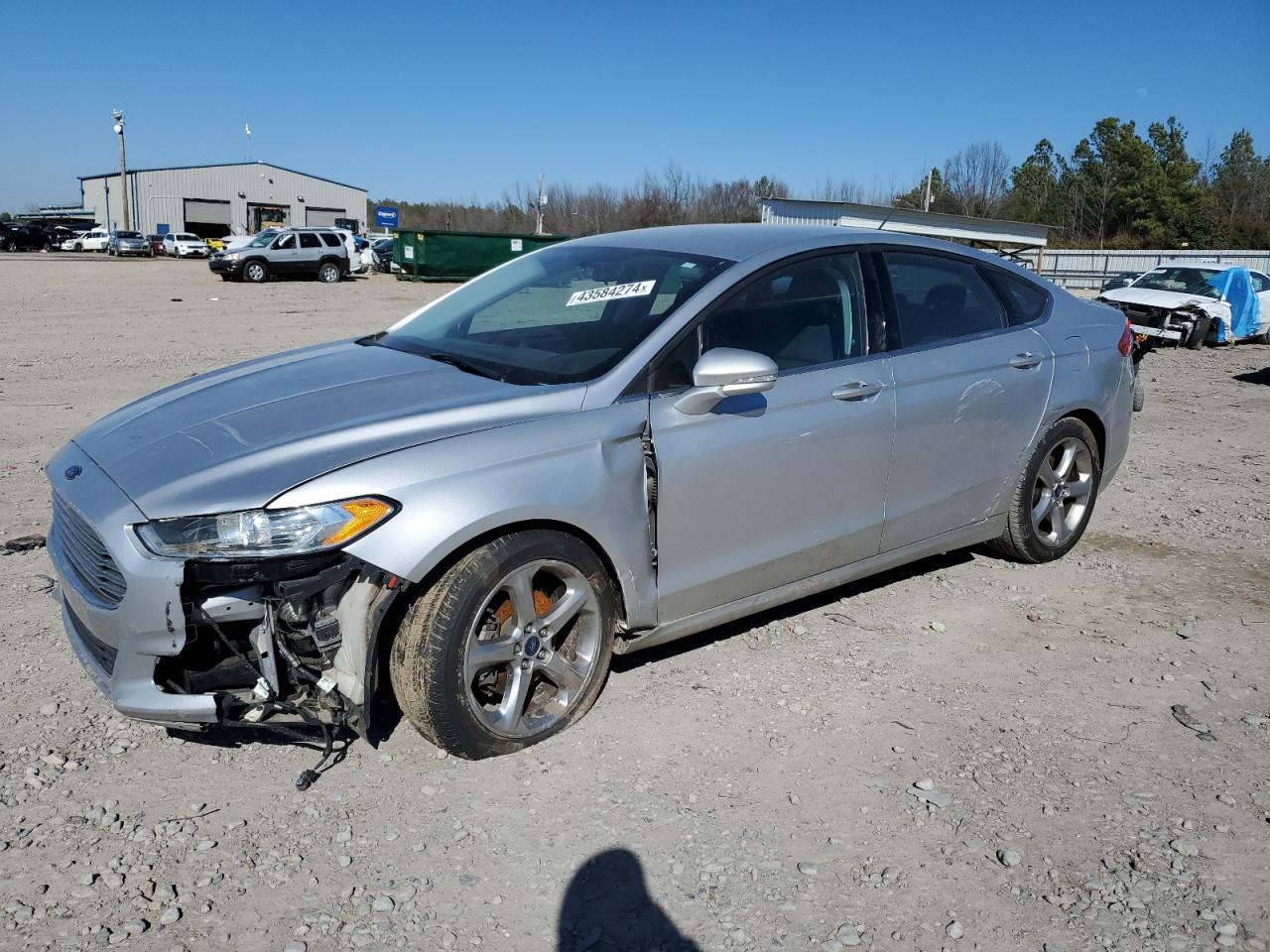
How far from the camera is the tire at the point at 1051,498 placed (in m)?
5.04

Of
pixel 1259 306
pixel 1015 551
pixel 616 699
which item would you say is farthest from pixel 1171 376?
pixel 616 699

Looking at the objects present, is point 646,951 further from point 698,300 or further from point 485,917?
point 698,300

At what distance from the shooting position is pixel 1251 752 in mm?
3557

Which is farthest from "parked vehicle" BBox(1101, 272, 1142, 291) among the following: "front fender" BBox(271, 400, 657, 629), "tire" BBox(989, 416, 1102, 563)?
"front fender" BBox(271, 400, 657, 629)

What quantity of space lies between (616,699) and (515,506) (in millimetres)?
1071

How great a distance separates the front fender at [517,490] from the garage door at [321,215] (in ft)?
267

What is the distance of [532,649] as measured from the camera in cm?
335

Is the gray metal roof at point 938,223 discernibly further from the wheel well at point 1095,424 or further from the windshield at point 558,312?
the windshield at point 558,312

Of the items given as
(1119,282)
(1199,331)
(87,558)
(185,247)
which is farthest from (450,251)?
(87,558)

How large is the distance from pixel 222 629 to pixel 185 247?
192ft

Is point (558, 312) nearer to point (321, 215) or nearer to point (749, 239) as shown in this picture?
point (749, 239)

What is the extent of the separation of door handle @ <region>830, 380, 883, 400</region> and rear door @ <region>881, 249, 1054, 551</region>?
149mm

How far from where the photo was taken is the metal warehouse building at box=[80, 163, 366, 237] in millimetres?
74312

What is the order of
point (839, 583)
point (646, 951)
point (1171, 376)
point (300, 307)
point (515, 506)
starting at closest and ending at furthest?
point (646, 951) → point (515, 506) → point (839, 583) → point (1171, 376) → point (300, 307)
